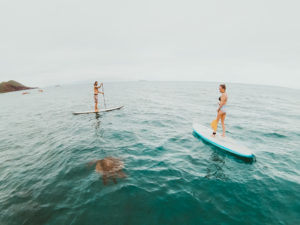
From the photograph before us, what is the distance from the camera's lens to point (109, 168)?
23.6ft

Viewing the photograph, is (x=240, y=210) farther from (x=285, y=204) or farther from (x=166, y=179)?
(x=166, y=179)

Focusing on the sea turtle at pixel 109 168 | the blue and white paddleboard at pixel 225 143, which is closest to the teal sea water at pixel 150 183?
the sea turtle at pixel 109 168

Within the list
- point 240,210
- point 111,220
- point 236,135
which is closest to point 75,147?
point 111,220

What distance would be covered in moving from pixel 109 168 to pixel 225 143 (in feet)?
24.2

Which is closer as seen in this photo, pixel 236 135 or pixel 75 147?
pixel 75 147

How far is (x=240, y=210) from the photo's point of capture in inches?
193

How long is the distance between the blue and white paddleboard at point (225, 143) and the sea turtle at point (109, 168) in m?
6.33

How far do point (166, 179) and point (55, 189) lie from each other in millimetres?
4775

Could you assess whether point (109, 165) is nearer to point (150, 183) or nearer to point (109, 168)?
point (109, 168)

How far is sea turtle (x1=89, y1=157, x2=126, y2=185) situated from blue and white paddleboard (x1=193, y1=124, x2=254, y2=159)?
6332 millimetres

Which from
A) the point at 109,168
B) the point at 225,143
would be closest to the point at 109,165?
the point at 109,168

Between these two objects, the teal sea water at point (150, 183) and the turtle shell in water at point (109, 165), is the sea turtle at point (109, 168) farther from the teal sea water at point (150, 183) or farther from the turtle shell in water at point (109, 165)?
the teal sea water at point (150, 183)

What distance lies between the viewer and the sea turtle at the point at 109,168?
6602 millimetres

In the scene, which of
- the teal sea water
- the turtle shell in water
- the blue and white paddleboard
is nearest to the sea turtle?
the turtle shell in water
